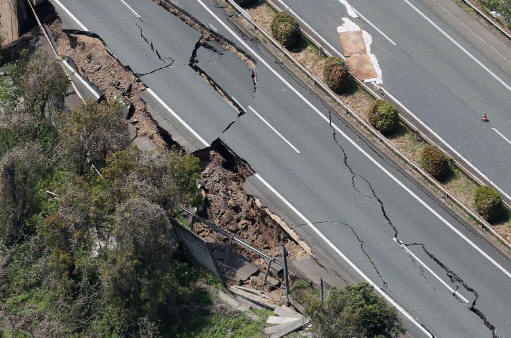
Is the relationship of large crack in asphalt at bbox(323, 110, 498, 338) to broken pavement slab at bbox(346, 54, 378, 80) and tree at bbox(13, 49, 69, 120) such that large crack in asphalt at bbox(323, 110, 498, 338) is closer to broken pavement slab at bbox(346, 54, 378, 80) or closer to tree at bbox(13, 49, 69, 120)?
broken pavement slab at bbox(346, 54, 378, 80)

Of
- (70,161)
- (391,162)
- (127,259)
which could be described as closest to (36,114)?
(70,161)

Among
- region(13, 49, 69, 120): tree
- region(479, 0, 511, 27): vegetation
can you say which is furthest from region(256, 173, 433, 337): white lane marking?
region(479, 0, 511, 27): vegetation

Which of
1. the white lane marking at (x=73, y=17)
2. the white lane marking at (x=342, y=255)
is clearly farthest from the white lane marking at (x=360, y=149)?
the white lane marking at (x=73, y=17)

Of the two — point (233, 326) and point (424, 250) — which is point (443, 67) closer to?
point (424, 250)

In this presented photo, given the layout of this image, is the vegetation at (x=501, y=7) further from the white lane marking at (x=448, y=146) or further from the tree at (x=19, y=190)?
the tree at (x=19, y=190)

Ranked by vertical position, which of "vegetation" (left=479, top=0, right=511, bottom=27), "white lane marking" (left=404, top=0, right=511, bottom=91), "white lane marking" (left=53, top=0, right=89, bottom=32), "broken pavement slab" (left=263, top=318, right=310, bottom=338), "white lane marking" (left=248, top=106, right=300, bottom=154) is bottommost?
"white lane marking" (left=53, top=0, right=89, bottom=32)

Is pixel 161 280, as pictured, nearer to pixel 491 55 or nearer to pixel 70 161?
pixel 70 161
